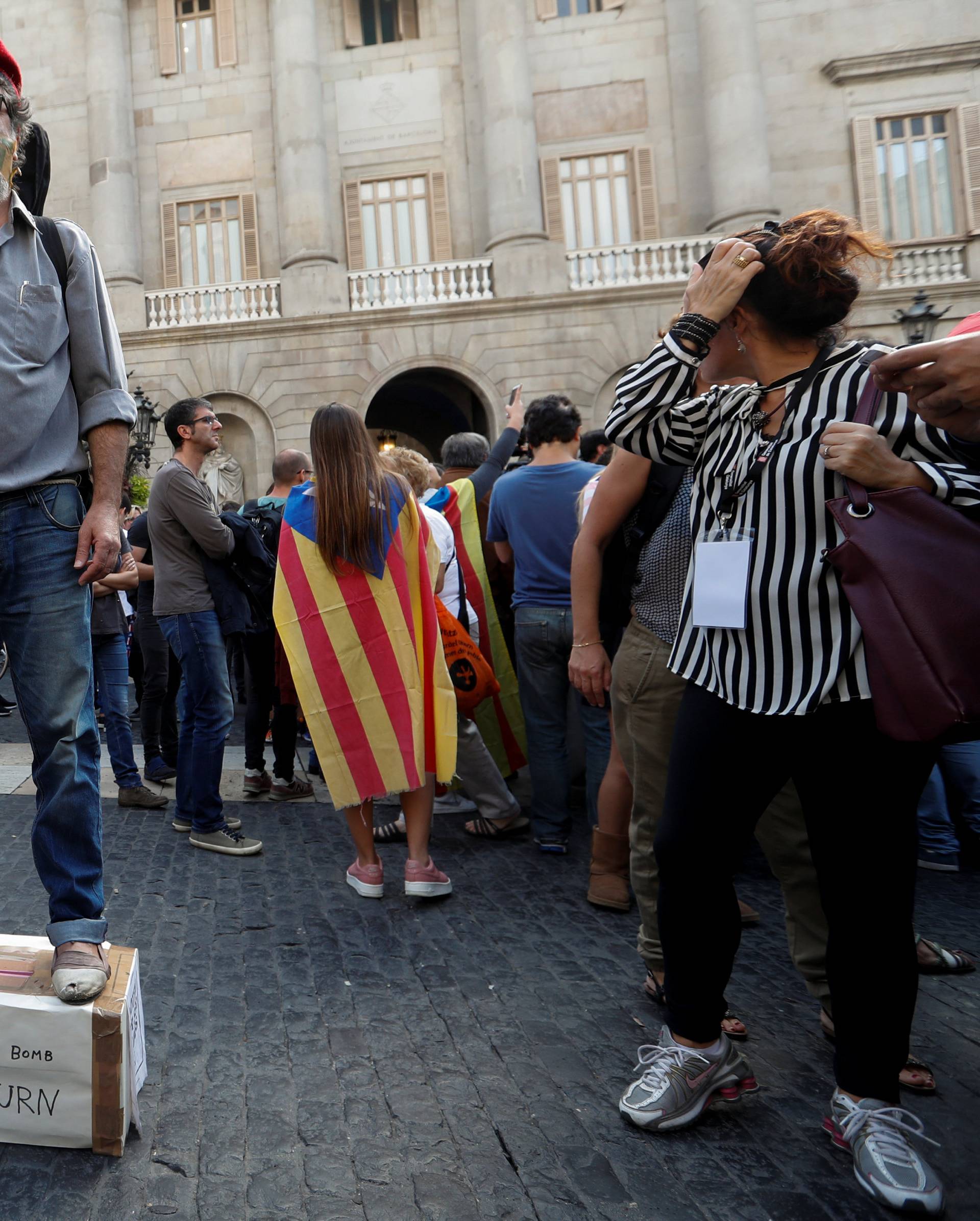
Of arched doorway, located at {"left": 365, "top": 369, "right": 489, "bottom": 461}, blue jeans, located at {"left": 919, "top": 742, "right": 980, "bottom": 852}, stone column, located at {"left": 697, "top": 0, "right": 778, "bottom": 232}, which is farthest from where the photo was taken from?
arched doorway, located at {"left": 365, "top": 369, "right": 489, "bottom": 461}

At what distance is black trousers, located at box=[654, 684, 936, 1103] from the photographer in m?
1.93

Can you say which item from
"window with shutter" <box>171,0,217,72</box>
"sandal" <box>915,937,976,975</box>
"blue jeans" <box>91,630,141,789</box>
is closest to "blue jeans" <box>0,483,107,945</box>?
"sandal" <box>915,937,976,975</box>

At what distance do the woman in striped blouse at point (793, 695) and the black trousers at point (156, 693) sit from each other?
4605 millimetres

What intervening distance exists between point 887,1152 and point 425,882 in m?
2.13

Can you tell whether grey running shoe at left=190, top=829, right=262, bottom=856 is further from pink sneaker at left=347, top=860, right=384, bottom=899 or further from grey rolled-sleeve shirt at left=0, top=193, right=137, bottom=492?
grey rolled-sleeve shirt at left=0, top=193, right=137, bottom=492

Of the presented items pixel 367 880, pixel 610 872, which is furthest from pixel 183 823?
pixel 610 872

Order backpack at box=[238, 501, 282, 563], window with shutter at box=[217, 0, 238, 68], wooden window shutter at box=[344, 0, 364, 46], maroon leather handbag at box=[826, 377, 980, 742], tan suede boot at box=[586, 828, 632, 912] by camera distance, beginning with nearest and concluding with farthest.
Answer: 1. maroon leather handbag at box=[826, 377, 980, 742]
2. tan suede boot at box=[586, 828, 632, 912]
3. backpack at box=[238, 501, 282, 563]
4. wooden window shutter at box=[344, 0, 364, 46]
5. window with shutter at box=[217, 0, 238, 68]

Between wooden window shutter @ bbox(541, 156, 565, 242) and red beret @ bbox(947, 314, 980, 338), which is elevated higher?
wooden window shutter @ bbox(541, 156, 565, 242)

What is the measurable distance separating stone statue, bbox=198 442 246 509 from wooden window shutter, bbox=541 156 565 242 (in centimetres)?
757

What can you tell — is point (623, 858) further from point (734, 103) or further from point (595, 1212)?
point (734, 103)

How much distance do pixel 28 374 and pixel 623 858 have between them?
266cm

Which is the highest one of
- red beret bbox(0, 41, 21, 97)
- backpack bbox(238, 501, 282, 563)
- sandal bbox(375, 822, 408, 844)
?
red beret bbox(0, 41, 21, 97)

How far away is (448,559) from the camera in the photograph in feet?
16.2

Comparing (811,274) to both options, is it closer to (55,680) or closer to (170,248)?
(55,680)
